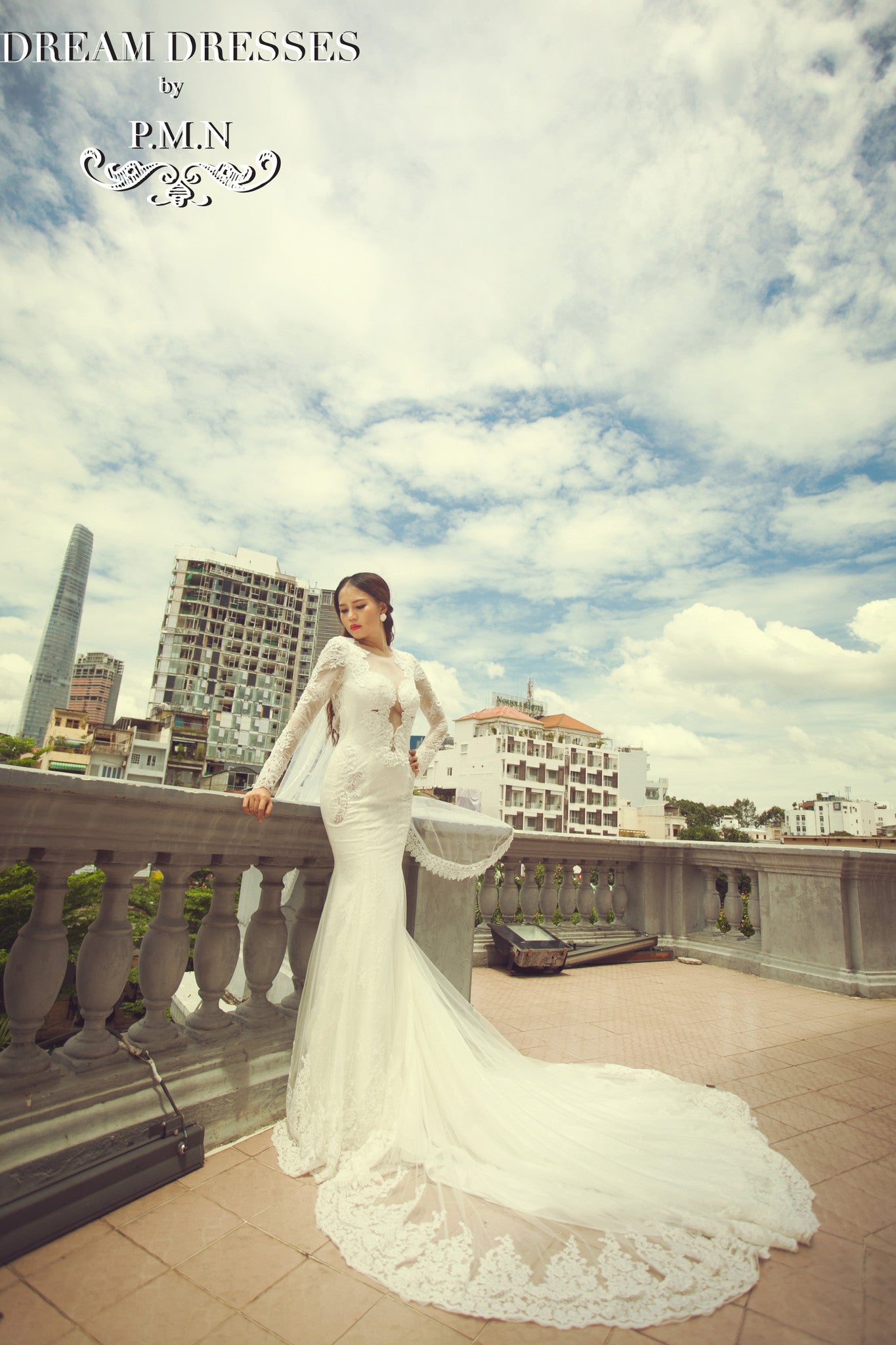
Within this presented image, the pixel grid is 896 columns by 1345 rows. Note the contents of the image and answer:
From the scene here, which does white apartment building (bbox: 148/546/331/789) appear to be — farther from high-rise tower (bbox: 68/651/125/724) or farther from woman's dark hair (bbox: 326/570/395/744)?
woman's dark hair (bbox: 326/570/395/744)

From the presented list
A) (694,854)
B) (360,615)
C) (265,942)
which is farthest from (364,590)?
(694,854)

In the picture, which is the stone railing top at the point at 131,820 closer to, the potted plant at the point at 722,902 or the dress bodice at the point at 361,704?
the dress bodice at the point at 361,704

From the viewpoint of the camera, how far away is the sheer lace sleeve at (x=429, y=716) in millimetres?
3207

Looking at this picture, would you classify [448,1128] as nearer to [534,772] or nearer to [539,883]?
[539,883]

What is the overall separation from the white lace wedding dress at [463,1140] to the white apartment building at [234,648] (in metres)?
84.8

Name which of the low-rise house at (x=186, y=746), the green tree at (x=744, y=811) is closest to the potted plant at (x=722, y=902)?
the low-rise house at (x=186, y=746)

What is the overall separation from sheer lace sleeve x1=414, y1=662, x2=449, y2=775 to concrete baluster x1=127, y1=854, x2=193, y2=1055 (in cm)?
125

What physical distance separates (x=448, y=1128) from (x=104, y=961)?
1.28m

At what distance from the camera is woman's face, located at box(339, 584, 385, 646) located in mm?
3092

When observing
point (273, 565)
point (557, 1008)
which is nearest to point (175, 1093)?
point (557, 1008)

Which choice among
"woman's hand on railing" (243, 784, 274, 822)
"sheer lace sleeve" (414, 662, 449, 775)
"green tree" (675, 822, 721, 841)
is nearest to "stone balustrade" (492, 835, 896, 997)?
"sheer lace sleeve" (414, 662, 449, 775)

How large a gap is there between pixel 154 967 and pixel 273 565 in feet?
340

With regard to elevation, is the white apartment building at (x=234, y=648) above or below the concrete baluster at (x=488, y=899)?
above

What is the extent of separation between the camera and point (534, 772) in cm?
6700
